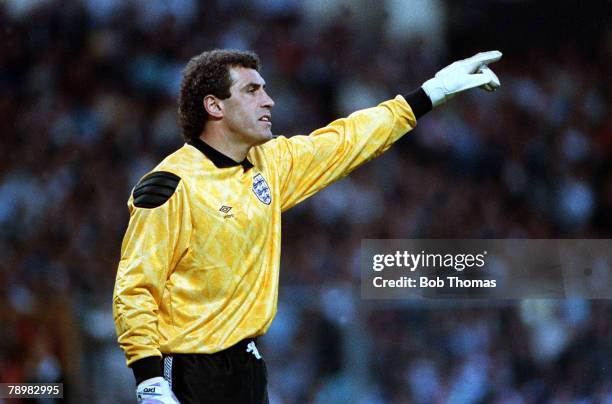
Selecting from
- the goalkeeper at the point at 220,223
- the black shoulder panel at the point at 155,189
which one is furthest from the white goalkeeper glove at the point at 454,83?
the black shoulder panel at the point at 155,189

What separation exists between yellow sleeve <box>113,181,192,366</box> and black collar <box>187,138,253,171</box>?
0.23m

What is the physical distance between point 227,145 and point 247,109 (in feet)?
0.42

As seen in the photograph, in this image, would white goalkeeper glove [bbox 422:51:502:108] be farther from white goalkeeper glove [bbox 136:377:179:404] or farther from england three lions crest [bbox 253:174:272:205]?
white goalkeeper glove [bbox 136:377:179:404]

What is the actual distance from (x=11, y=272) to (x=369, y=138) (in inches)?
115

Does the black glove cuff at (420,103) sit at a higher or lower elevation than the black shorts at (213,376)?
higher

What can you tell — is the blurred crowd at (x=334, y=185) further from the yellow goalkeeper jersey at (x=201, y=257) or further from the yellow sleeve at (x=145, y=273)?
the yellow sleeve at (x=145, y=273)

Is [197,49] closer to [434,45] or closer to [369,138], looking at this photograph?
[434,45]

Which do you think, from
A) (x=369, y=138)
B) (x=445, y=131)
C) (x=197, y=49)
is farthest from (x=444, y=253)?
(x=369, y=138)

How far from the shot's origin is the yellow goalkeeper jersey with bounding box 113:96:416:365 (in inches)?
111

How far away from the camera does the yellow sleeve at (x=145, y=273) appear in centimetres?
278

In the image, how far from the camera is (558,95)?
18.0 ft

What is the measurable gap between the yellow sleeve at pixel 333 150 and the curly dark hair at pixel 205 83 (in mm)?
267

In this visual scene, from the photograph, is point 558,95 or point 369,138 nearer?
point 369,138

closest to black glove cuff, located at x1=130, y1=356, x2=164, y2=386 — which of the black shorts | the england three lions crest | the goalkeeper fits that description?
the goalkeeper
